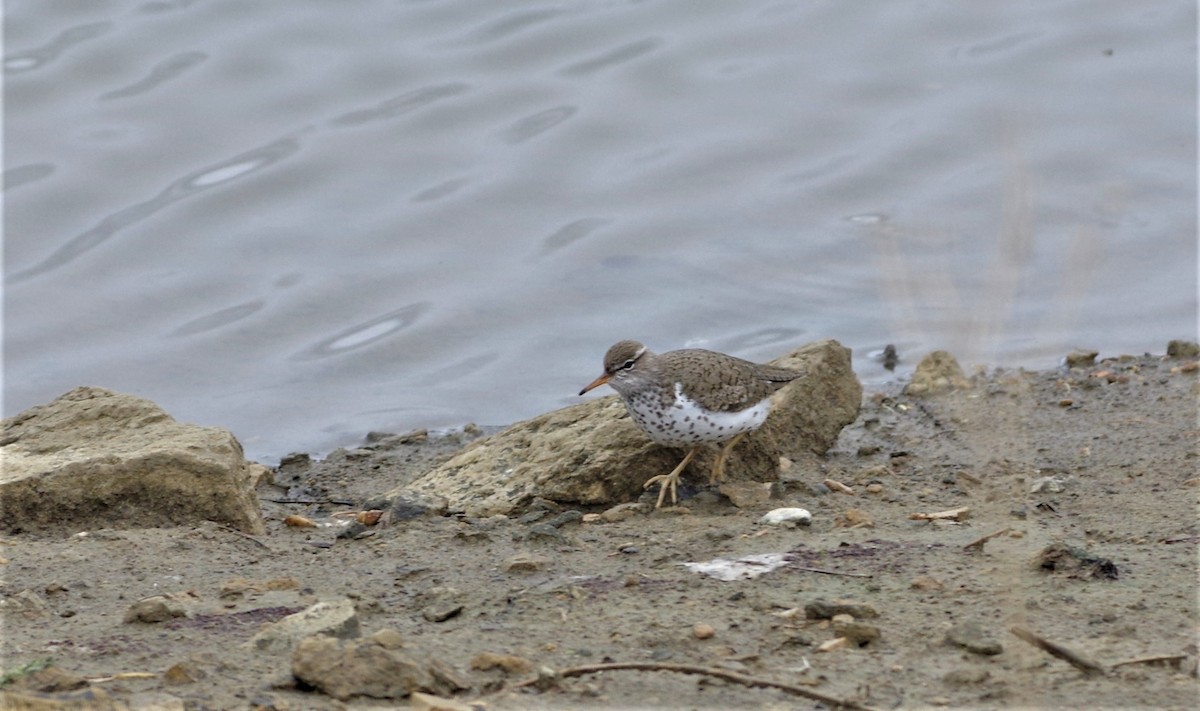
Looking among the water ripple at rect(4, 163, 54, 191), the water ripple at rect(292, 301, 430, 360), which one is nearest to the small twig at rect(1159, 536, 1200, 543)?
the water ripple at rect(292, 301, 430, 360)

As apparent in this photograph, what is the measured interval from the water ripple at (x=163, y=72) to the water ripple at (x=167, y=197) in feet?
4.57

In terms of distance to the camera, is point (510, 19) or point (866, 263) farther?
point (510, 19)

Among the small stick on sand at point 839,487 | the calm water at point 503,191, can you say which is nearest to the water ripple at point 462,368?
the calm water at point 503,191

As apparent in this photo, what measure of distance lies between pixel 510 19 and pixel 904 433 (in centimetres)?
705

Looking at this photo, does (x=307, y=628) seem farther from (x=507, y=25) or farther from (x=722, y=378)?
(x=507, y=25)

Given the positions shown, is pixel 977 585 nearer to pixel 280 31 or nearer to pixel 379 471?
pixel 379 471

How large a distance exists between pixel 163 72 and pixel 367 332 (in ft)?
13.5

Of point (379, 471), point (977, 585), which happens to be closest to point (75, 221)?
point (379, 471)

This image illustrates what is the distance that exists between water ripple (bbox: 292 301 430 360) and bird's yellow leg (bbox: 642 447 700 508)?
3.71 m

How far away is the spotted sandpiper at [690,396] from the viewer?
6.61 m

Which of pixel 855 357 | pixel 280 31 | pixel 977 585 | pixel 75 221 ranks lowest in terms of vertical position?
pixel 855 357

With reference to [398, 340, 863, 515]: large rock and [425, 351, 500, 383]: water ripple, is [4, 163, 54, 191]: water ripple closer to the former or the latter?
[425, 351, 500, 383]: water ripple

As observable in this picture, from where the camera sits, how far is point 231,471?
617cm

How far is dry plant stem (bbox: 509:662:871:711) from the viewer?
385cm
